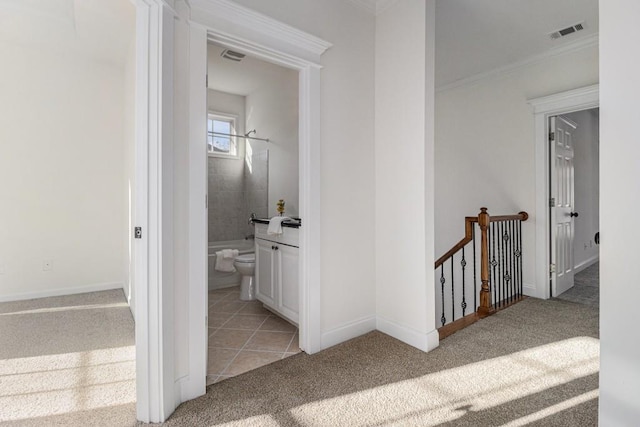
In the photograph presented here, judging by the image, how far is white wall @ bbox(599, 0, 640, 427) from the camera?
40.9 inches

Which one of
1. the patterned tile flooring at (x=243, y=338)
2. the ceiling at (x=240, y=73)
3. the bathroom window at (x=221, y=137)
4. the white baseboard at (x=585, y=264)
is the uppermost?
the ceiling at (x=240, y=73)

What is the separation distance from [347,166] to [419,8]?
1.22m

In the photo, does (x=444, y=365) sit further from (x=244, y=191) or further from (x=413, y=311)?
(x=244, y=191)

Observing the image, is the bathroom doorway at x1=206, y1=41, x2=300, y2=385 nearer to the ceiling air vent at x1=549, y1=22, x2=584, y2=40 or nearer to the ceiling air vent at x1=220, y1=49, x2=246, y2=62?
the ceiling air vent at x1=220, y1=49, x2=246, y2=62

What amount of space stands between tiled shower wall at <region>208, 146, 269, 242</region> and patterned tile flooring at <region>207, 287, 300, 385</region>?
4.89 ft

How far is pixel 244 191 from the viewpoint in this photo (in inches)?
196

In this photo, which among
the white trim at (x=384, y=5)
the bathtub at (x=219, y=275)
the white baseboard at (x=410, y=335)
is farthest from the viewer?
the bathtub at (x=219, y=275)

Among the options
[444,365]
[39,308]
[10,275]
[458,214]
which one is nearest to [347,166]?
[444,365]

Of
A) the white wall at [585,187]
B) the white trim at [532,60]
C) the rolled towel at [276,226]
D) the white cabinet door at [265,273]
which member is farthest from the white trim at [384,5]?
the white wall at [585,187]

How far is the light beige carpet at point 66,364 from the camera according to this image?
162 centimetres

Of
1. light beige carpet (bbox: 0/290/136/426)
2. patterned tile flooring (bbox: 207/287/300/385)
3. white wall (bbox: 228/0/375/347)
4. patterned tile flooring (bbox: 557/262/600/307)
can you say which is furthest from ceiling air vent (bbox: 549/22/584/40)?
light beige carpet (bbox: 0/290/136/426)

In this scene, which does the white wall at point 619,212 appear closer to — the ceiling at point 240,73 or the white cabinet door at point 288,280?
the white cabinet door at point 288,280

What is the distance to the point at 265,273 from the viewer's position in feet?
10.1

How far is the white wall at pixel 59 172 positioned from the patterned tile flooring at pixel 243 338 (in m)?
1.73
